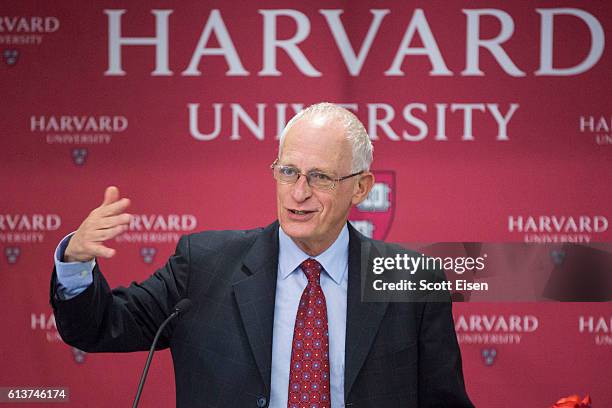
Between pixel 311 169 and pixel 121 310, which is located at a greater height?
pixel 311 169

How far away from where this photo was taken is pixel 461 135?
350cm

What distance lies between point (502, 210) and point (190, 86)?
1.42m

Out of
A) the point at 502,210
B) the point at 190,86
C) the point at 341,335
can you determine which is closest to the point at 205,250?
the point at 341,335

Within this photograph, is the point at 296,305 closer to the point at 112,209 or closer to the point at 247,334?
the point at 247,334

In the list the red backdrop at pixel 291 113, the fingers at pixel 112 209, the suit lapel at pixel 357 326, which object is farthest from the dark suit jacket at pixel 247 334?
the red backdrop at pixel 291 113

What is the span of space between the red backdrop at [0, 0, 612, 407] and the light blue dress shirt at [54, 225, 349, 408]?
1395mm

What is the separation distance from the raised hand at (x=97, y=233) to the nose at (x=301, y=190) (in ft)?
1.36

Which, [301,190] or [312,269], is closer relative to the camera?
[301,190]

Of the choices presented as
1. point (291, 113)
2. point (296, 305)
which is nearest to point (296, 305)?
point (296, 305)

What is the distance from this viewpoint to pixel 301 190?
199 centimetres

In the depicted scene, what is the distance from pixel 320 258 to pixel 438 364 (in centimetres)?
39

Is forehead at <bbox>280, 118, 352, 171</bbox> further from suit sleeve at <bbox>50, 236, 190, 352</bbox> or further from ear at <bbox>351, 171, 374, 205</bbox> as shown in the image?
suit sleeve at <bbox>50, 236, 190, 352</bbox>

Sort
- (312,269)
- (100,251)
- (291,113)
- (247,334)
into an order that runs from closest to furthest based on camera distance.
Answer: (100,251) → (247,334) → (312,269) → (291,113)

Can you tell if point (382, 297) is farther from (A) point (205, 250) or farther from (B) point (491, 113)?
(B) point (491, 113)
